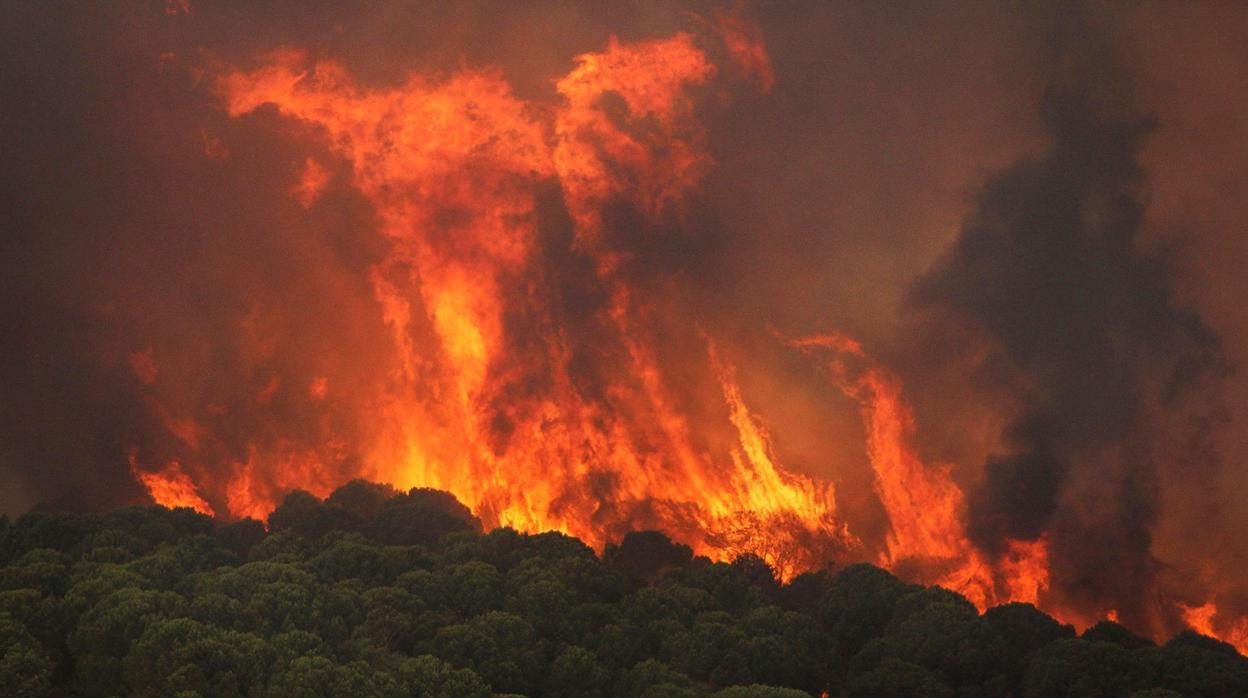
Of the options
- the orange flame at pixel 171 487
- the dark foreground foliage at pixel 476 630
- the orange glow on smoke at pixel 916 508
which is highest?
the orange glow on smoke at pixel 916 508

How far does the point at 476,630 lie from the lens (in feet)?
199

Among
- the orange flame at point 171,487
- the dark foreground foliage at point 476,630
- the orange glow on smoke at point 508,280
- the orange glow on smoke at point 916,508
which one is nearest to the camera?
the dark foreground foliage at point 476,630

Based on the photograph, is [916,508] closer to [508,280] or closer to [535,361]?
[535,361]

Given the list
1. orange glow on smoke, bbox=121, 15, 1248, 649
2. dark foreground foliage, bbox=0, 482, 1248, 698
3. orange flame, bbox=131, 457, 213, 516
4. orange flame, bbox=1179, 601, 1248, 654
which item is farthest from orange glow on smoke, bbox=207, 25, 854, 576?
orange flame, bbox=1179, 601, 1248, 654

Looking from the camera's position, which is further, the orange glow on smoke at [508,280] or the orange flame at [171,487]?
the orange flame at [171,487]

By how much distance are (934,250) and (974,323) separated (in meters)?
6.75

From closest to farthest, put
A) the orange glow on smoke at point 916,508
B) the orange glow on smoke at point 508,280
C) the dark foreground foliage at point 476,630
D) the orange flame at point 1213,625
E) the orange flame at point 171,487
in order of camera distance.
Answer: the dark foreground foliage at point 476,630 < the orange flame at point 1213,625 < the orange glow on smoke at point 916,508 < the orange glow on smoke at point 508,280 < the orange flame at point 171,487

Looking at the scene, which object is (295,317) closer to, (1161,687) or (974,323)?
(974,323)

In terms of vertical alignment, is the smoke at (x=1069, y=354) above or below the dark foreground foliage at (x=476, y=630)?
above

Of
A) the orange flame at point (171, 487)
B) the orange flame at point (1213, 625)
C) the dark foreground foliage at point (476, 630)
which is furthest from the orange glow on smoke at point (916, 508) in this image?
the orange flame at point (171, 487)

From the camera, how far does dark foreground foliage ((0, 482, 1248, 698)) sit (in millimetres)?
53938

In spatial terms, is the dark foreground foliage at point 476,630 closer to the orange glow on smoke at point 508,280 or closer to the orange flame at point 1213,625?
the orange glow on smoke at point 508,280

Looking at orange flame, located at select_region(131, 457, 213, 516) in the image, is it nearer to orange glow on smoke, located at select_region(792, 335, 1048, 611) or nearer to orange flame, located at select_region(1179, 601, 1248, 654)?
orange glow on smoke, located at select_region(792, 335, 1048, 611)

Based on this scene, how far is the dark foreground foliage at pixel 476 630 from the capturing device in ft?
177
